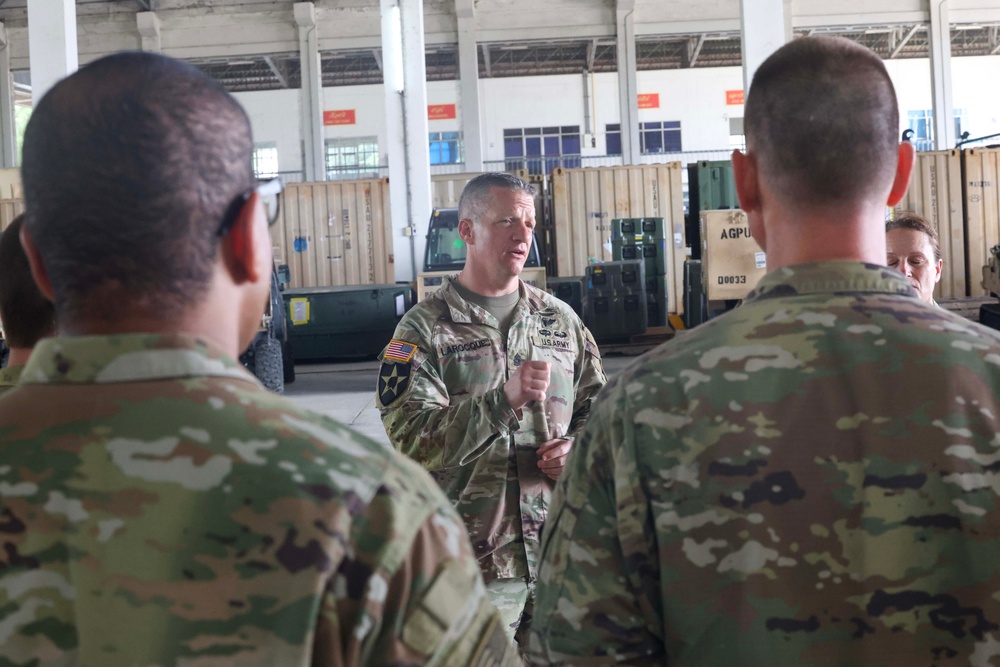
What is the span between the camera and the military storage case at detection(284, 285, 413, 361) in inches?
586

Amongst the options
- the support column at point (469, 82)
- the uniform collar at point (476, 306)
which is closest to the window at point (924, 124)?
the support column at point (469, 82)

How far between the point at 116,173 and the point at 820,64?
1.01 m

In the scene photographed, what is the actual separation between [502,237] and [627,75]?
1904 cm

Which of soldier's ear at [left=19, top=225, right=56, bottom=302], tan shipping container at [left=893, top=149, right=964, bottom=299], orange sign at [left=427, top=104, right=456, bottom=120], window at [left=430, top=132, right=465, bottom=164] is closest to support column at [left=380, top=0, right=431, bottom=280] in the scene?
tan shipping container at [left=893, top=149, right=964, bottom=299]

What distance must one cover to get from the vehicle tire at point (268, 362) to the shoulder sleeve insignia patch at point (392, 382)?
823cm

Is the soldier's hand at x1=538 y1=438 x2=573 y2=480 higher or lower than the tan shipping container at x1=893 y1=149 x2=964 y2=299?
lower

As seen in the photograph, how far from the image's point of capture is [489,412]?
2.75 m

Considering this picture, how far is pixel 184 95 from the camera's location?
106cm

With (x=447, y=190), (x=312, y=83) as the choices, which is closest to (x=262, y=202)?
(x=447, y=190)

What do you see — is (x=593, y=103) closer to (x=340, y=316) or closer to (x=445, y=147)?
(x=445, y=147)

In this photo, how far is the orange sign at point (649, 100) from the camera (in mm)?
28953

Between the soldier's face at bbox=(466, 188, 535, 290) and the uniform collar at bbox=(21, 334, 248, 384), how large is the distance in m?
2.14

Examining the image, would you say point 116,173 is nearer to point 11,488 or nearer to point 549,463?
point 11,488

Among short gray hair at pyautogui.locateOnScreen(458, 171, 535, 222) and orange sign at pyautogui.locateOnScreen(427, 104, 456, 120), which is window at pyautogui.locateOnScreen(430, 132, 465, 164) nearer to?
orange sign at pyautogui.locateOnScreen(427, 104, 456, 120)
